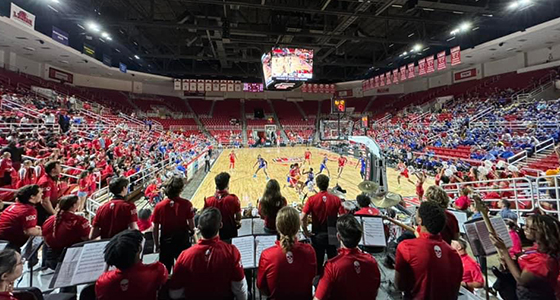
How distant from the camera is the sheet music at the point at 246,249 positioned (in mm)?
2513

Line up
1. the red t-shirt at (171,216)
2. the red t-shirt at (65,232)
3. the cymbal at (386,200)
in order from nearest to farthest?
the red t-shirt at (65,232) → the red t-shirt at (171,216) → the cymbal at (386,200)

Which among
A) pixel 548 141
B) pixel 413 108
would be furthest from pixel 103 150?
pixel 413 108

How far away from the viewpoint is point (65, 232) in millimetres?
2926

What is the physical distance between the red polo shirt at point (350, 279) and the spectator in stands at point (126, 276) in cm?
127

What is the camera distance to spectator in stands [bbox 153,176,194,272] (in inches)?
133

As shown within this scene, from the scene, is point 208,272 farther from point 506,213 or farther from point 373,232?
point 506,213

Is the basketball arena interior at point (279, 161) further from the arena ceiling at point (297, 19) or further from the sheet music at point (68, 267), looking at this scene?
the arena ceiling at point (297, 19)

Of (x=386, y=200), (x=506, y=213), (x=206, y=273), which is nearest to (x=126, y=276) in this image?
(x=206, y=273)

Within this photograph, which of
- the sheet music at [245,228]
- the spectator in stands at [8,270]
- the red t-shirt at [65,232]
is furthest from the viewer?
the sheet music at [245,228]

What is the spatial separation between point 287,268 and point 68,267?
1.93 meters

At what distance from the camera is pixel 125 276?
1785 millimetres

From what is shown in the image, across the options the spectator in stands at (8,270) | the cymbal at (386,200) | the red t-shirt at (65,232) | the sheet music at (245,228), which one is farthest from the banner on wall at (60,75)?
the cymbal at (386,200)

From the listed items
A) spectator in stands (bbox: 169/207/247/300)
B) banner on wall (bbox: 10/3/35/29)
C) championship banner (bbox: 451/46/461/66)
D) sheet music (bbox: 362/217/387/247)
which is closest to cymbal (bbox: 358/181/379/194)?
sheet music (bbox: 362/217/387/247)

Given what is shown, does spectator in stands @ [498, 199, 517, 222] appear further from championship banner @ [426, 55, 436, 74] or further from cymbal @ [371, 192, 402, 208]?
championship banner @ [426, 55, 436, 74]
